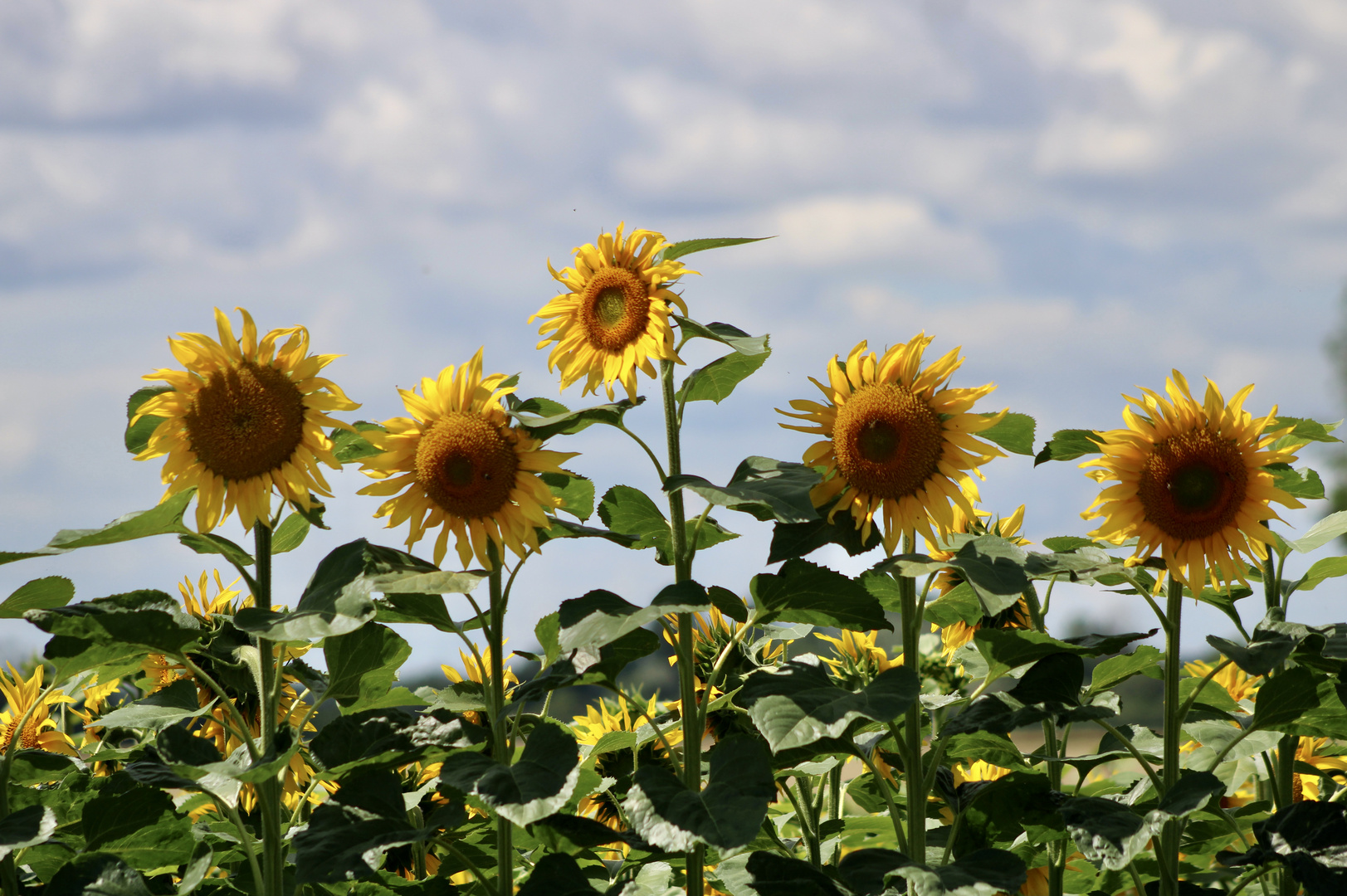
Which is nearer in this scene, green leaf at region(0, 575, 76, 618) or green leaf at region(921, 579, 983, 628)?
green leaf at region(0, 575, 76, 618)

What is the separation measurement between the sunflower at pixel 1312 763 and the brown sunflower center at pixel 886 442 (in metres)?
1.81

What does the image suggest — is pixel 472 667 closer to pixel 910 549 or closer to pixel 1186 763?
pixel 910 549

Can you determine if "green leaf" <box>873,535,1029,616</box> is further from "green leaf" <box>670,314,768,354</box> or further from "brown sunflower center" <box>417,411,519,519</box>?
"brown sunflower center" <box>417,411,519,519</box>

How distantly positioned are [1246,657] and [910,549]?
674mm

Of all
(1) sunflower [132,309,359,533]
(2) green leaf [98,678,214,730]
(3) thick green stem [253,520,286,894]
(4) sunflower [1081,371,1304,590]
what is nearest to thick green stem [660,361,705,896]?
(1) sunflower [132,309,359,533]

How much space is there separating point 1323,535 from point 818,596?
140 cm

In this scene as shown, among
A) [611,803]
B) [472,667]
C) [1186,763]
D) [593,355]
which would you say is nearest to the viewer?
[593,355]

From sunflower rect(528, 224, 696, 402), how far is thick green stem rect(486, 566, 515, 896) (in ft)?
1.45

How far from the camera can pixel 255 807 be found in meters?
3.27

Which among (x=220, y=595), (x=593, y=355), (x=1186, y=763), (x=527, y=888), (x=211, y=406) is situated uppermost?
(x=593, y=355)

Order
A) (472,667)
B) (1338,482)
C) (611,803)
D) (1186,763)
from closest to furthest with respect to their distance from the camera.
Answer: (1186,763)
(472,667)
(611,803)
(1338,482)

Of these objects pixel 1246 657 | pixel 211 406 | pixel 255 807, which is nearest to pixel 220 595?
pixel 255 807

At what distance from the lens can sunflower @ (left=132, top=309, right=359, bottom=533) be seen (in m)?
2.15

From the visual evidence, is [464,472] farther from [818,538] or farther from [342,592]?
[818,538]
